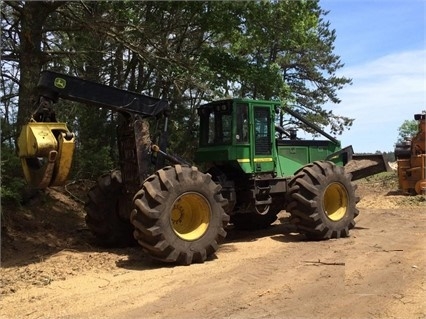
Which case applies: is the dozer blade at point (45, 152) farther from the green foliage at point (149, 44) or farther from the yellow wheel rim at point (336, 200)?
the yellow wheel rim at point (336, 200)

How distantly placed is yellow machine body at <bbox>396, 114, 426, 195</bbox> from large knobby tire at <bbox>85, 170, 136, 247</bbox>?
1125cm

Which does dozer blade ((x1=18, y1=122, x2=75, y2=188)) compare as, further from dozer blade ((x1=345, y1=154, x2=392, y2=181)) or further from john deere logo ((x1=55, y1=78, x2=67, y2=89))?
dozer blade ((x1=345, y1=154, x2=392, y2=181))

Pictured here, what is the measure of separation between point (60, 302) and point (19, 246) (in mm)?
3436

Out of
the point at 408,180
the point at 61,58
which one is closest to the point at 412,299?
the point at 61,58

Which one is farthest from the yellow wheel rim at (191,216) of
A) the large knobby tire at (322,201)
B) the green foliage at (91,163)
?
the green foliage at (91,163)

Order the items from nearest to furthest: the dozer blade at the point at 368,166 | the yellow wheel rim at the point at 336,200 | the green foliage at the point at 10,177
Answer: the green foliage at the point at 10,177 < the yellow wheel rim at the point at 336,200 < the dozer blade at the point at 368,166

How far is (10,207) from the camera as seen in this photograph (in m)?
9.70

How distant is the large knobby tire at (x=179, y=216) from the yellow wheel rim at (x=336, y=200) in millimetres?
2874

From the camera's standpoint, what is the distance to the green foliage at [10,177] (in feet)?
27.1

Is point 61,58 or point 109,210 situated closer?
point 109,210

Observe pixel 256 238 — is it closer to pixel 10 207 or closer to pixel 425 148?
pixel 10 207

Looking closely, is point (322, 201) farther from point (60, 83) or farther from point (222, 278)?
point (60, 83)

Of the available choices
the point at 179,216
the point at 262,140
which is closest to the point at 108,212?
the point at 179,216

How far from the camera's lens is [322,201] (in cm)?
952
